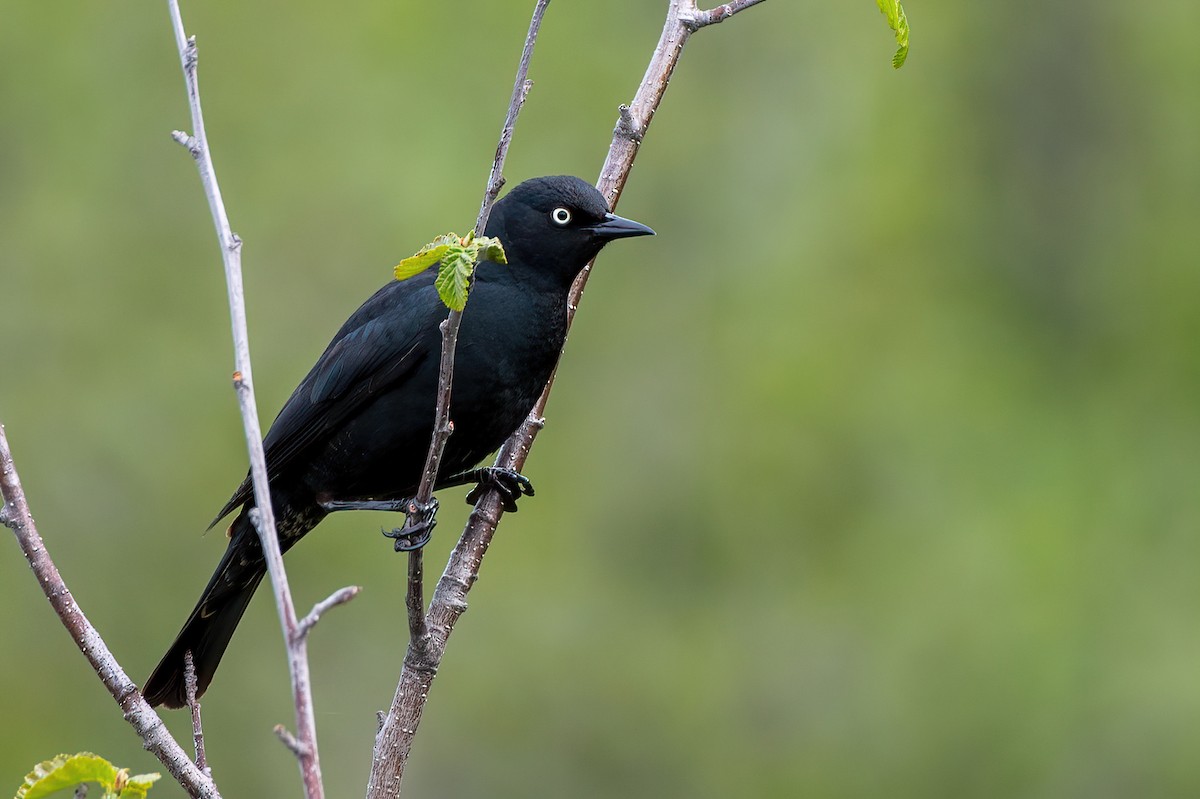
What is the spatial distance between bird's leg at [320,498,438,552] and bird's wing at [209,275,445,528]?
25 cm

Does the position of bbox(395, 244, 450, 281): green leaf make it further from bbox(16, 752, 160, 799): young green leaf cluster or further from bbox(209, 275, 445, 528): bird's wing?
bbox(209, 275, 445, 528): bird's wing

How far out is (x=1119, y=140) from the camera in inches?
448

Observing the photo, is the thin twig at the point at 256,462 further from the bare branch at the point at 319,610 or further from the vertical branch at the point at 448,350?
the vertical branch at the point at 448,350

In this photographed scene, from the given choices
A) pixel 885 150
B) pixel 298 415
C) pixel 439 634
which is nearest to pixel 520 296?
pixel 298 415

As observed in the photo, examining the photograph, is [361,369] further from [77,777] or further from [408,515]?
[77,777]

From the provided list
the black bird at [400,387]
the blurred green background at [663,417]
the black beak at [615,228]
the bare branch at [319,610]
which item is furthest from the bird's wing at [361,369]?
the blurred green background at [663,417]

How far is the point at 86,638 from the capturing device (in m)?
2.62

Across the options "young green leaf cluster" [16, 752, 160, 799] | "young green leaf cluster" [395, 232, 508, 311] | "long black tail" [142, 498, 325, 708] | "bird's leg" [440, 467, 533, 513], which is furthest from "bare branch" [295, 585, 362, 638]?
"long black tail" [142, 498, 325, 708]

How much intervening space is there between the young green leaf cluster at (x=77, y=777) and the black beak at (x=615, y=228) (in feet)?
8.35

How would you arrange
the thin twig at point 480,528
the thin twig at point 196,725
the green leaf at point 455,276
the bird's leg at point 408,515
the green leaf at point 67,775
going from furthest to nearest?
the bird's leg at point 408,515, the thin twig at point 480,528, the thin twig at point 196,725, the green leaf at point 455,276, the green leaf at point 67,775

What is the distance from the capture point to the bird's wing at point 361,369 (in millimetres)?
4379

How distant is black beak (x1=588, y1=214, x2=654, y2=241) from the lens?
4.30m

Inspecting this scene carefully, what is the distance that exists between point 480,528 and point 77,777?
5.49 ft

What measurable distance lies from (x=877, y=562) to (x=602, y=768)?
242cm
